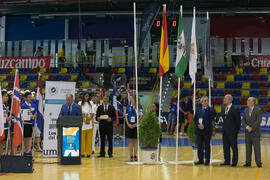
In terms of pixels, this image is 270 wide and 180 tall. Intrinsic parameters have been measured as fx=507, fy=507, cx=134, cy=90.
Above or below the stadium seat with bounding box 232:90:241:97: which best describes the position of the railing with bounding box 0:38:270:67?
above

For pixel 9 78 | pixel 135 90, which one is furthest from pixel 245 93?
pixel 9 78

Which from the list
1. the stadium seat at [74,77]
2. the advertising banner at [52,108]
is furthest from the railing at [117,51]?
the advertising banner at [52,108]

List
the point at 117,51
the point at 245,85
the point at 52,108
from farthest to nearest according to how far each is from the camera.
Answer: the point at 117,51
the point at 245,85
the point at 52,108

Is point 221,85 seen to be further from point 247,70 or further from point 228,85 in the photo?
point 247,70

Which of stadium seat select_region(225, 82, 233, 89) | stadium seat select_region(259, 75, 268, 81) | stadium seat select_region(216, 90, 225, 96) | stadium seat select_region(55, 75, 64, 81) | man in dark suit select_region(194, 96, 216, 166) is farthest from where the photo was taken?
stadium seat select_region(55, 75, 64, 81)

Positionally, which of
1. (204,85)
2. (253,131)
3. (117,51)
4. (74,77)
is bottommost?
(253,131)

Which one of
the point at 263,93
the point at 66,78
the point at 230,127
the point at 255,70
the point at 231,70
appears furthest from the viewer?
the point at 66,78

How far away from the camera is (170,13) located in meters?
29.4

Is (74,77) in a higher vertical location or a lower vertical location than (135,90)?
higher

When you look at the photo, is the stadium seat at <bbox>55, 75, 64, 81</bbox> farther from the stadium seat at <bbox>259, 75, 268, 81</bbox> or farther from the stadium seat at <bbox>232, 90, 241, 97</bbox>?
the stadium seat at <bbox>259, 75, 268, 81</bbox>

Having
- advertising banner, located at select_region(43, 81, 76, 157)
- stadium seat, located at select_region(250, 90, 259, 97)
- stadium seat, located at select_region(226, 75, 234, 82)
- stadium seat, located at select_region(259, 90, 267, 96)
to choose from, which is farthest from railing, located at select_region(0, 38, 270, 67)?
advertising banner, located at select_region(43, 81, 76, 157)

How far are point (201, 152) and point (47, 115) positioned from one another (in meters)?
4.16

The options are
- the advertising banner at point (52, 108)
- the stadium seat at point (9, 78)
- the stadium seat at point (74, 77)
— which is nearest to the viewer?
the advertising banner at point (52, 108)

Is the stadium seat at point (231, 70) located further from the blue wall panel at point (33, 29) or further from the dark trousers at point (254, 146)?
the dark trousers at point (254, 146)
